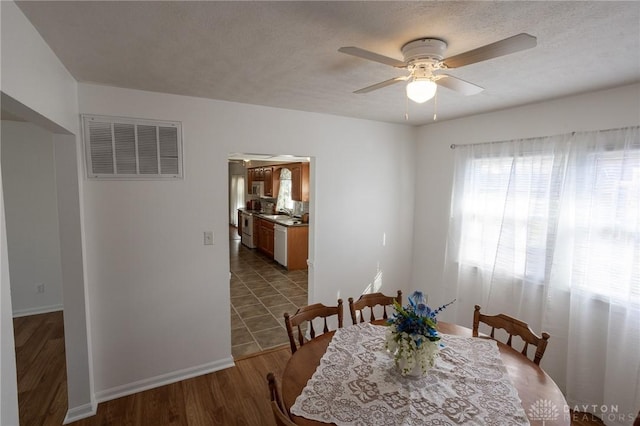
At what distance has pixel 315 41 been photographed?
1583mm

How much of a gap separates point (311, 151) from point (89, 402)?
2.73 metres

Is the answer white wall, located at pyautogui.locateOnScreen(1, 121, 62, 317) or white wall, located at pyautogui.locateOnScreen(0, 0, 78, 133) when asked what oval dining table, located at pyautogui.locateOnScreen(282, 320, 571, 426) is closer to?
white wall, located at pyautogui.locateOnScreen(0, 0, 78, 133)

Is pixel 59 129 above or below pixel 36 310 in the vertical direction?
above

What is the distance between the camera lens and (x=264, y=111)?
2.93 metres

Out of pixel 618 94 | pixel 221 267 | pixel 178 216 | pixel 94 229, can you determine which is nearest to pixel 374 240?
pixel 221 267

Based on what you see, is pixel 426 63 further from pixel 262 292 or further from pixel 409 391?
pixel 262 292

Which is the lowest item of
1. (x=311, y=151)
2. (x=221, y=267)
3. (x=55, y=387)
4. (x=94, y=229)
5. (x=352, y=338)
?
(x=55, y=387)

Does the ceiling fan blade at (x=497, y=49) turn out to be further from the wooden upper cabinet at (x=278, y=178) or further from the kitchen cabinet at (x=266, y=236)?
the kitchen cabinet at (x=266, y=236)

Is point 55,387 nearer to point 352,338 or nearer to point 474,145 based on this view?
point 352,338

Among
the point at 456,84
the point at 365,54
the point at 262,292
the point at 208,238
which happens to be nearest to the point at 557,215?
the point at 456,84

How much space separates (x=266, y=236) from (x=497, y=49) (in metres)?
6.10

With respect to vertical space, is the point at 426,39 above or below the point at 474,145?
above

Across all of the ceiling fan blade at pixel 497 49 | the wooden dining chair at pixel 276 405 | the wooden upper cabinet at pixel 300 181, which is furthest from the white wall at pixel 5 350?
the wooden upper cabinet at pixel 300 181

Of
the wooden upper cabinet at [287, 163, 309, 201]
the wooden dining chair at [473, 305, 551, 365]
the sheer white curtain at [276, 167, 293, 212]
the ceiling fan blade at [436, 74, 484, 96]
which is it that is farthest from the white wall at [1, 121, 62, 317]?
the wooden dining chair at [473, 305, 551, 365]
